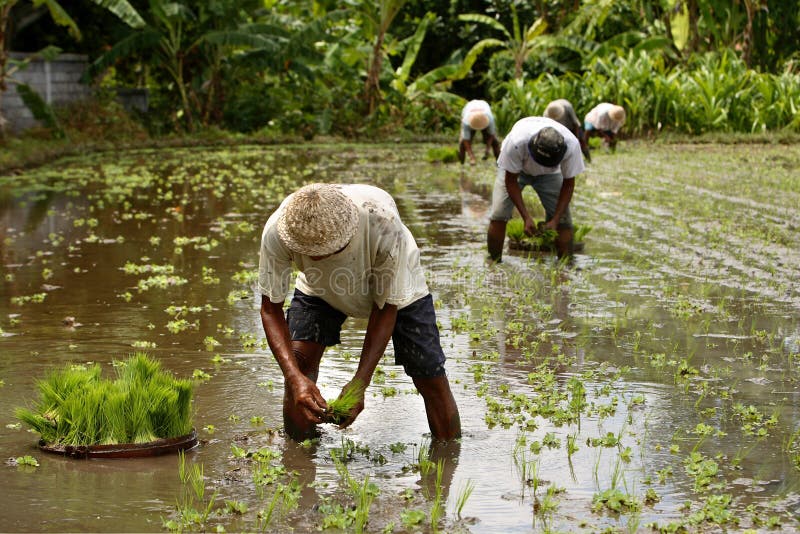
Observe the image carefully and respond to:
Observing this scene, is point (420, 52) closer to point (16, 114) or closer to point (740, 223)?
point (16, 114)

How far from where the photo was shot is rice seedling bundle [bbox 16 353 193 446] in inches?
205

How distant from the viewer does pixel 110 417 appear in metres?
5.22

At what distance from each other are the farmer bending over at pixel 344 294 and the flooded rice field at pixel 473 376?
33cm

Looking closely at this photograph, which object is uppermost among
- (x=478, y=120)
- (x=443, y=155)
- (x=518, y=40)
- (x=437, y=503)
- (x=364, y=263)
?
(x=518, y=40)

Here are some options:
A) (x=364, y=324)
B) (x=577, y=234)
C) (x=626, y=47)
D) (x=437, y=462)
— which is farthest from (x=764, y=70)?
(x=437, y=462)

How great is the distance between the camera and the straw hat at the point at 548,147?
9.23 m

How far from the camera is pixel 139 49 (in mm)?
25719

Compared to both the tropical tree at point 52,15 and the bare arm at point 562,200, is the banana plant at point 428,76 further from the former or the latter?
the bare arm at point 562,200

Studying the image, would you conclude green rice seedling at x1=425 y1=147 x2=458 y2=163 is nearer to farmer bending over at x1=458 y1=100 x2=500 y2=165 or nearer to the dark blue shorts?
farmer bending over at x1=458 y1=100 x2=500 y2=165

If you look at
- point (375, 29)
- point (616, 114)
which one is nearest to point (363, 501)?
point (616, 114)

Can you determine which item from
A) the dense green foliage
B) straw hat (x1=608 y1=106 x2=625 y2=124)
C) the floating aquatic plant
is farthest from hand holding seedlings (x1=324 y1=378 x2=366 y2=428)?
the dense green foliage

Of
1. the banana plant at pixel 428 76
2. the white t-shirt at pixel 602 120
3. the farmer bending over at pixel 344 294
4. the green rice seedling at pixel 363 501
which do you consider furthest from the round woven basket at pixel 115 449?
the banana plant at pixel 428 76

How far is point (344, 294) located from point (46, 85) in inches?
852

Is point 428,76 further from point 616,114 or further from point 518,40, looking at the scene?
point 616,114
